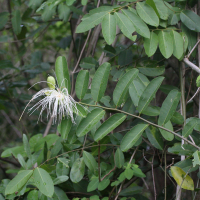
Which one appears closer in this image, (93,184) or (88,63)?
(93,184)

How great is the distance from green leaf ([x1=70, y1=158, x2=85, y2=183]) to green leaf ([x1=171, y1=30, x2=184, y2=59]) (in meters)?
0.62

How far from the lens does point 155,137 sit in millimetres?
1046

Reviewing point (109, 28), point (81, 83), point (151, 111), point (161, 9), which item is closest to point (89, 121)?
point (81, 83)

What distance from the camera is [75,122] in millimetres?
931

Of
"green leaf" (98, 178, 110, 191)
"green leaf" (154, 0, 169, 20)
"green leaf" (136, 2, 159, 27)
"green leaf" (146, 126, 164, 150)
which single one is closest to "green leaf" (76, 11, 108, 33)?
"green leaf" (136, 2, 159, 27)

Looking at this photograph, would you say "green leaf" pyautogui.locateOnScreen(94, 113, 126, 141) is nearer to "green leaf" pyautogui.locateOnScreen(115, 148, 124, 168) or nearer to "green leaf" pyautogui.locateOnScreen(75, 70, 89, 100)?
"green leaf" pyautogui.locateOnScreen(75, 70, 89, 100)

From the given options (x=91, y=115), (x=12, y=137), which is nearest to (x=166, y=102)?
(x=91, y=115)

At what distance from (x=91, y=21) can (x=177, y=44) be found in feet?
1.27

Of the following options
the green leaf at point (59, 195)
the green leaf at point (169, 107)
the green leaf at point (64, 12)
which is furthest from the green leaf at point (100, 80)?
the green leaf at point (64, 12)

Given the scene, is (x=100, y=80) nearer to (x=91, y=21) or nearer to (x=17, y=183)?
(x=91, y=21)

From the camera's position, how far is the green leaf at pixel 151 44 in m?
1.05

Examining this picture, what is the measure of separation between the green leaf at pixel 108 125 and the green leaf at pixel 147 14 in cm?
41

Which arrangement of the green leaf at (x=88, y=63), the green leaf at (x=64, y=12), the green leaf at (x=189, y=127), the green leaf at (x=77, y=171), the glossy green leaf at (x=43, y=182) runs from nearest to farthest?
the glossy green leaf at (x=43, y=182) < the green leaf at (x=189, y=127) < the green leaf at (x=77, y=171) < the green leaf at (x=88, y=63) < the green leaf at (x=64, y=12)

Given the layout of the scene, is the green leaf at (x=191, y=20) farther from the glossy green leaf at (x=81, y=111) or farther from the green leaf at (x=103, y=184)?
the green leaf at (x=103, y=184)
